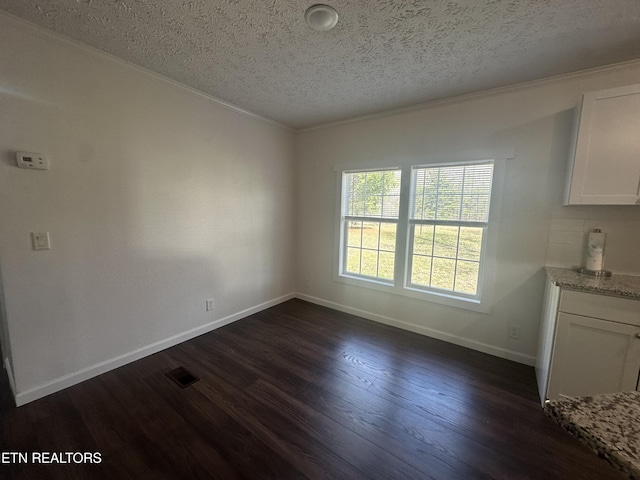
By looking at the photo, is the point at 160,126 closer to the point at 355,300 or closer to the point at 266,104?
the point at 266,104

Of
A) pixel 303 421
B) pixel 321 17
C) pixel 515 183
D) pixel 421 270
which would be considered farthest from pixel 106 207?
pixel 515 183

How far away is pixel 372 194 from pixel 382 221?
1.23 feet

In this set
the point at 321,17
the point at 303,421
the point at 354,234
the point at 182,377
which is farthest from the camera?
the point at 354,234

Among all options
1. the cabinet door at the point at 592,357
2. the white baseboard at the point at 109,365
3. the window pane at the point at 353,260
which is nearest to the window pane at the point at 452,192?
the window pane at the point at 353,260

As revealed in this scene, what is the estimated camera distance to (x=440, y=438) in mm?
1624

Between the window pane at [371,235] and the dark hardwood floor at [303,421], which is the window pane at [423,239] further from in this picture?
the dark hardwood floor at [303,421]

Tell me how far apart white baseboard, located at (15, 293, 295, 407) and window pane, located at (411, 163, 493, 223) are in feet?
8.43

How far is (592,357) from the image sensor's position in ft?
5.72

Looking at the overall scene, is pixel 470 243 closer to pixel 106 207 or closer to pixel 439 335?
pixel 439 335

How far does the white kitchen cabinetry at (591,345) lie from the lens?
1638 mm

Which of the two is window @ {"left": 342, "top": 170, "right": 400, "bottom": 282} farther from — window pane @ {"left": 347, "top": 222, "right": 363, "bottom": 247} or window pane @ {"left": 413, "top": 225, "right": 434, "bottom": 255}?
window pane @ {"left": 413, "top": 225, "right": 434, "bottom": 255}

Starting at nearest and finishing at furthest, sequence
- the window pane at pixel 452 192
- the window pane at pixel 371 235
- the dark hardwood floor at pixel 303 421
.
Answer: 1. the dark hardwood floor at pixel 303 421
2. the window pane at pixel 452 192
3. the window pane at pixel 371 235

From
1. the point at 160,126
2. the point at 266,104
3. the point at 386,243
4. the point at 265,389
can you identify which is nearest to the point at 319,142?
the point at 266,104

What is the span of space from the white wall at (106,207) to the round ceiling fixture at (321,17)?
1.55 meters
